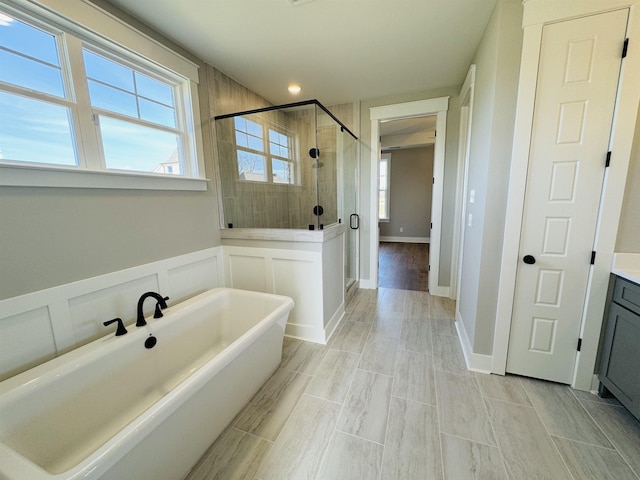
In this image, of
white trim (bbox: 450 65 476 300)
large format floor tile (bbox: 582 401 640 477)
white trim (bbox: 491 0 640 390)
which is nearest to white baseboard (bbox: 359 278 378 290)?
white trim (bbox: 450 65 476 300)

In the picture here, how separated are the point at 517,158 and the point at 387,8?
1.34m

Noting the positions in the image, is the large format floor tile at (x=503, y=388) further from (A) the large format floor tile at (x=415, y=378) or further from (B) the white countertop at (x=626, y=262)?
(B) the white countertop at (x=626, y=262)

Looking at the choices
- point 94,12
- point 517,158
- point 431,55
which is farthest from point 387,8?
point 94,12

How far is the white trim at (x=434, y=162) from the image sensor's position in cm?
311

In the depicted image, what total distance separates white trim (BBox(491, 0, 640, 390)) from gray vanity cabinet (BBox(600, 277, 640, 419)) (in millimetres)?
55

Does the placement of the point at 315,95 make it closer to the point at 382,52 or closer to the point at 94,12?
the point at 382,52

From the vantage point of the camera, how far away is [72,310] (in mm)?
1483

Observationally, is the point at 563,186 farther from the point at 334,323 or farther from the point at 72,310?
the point at 72,310

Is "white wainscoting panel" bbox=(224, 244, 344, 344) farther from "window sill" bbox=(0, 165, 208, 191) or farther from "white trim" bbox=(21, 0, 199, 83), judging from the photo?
"white trim" bbox=(21, 0, 199, 83)

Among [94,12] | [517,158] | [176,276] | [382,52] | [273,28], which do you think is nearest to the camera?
[94,12]

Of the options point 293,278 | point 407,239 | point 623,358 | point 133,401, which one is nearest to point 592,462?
point 623,358

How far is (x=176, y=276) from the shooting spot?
2104 mm

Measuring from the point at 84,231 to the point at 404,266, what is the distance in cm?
464

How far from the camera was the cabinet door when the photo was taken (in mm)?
1402
